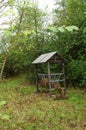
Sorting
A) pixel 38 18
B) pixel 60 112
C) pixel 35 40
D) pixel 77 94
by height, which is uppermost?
pixel 38 18

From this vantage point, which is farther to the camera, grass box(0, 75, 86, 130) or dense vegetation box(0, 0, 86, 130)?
grass box(0, 75, 86, 130)

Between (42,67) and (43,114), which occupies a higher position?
(43,114)

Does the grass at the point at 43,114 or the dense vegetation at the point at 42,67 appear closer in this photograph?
the dense vegetation at the point at 42,67

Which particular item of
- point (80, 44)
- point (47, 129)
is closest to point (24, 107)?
point (47, 129)

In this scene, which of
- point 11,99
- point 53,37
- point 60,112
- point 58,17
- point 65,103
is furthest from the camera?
point 58,17

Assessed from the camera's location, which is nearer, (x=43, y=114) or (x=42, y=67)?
(x=43, y=114)

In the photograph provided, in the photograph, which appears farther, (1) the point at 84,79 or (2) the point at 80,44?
Answer: (2) the point at 80,44

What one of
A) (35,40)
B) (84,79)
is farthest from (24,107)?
(35,40)

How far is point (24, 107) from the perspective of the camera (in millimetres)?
8297

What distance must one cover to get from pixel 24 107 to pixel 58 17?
12455 mm

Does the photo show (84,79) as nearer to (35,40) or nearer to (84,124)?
(35,40)

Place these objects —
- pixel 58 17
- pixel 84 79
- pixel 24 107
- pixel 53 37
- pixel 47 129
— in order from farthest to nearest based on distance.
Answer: pixel 58 17
pixel 53 37
pixel 84 79
pixel 24 107
pixel 47 129

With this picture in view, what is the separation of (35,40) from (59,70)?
2.82 m

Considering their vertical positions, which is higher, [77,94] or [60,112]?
[60,112]
